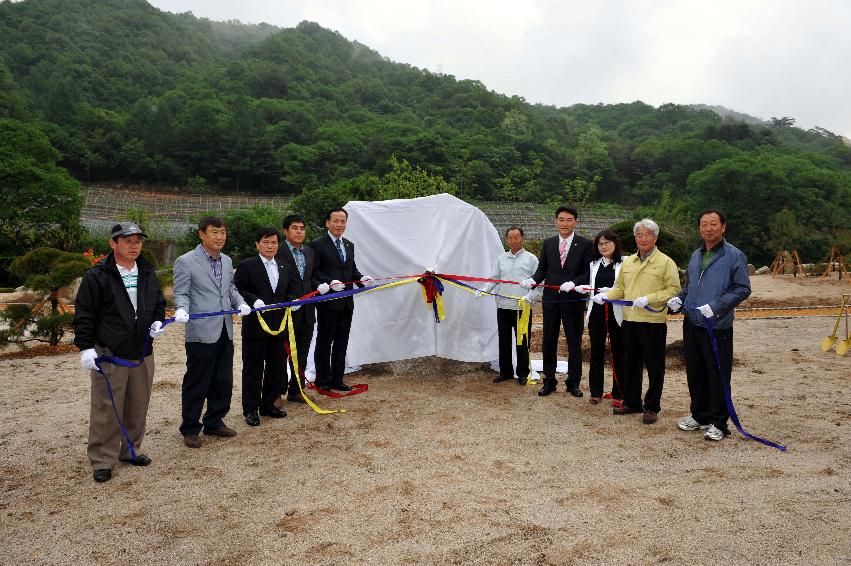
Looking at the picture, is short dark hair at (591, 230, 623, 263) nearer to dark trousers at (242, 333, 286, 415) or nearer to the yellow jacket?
the yellow jacket

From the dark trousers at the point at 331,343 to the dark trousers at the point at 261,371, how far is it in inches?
28.0

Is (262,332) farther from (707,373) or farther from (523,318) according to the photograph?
(707,373)

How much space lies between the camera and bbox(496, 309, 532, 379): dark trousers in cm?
618

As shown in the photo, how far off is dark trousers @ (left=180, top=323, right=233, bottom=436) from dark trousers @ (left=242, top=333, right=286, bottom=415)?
1.06ft

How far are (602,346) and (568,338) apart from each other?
0.34 metres

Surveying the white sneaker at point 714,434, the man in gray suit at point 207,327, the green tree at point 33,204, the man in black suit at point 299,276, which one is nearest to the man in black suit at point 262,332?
the man in black suit at point 299,276

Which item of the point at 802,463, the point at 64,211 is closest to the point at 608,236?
the point at 802,463

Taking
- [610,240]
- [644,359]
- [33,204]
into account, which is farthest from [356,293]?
[33,204]

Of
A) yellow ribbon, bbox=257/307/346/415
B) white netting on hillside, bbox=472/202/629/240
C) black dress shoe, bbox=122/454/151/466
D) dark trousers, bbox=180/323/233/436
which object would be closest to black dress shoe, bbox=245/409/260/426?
dark trousers, bbox=180/323/233/436

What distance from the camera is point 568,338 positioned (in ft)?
19.1

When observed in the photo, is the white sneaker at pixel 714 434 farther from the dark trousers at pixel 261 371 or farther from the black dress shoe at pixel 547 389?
the dark trousers at pixel 261 371

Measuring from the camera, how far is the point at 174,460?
4289 millimetres

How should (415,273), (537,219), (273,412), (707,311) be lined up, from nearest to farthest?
(707,311)
(273,412)
(415,273)
(537,219)

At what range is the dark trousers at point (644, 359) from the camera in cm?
497
